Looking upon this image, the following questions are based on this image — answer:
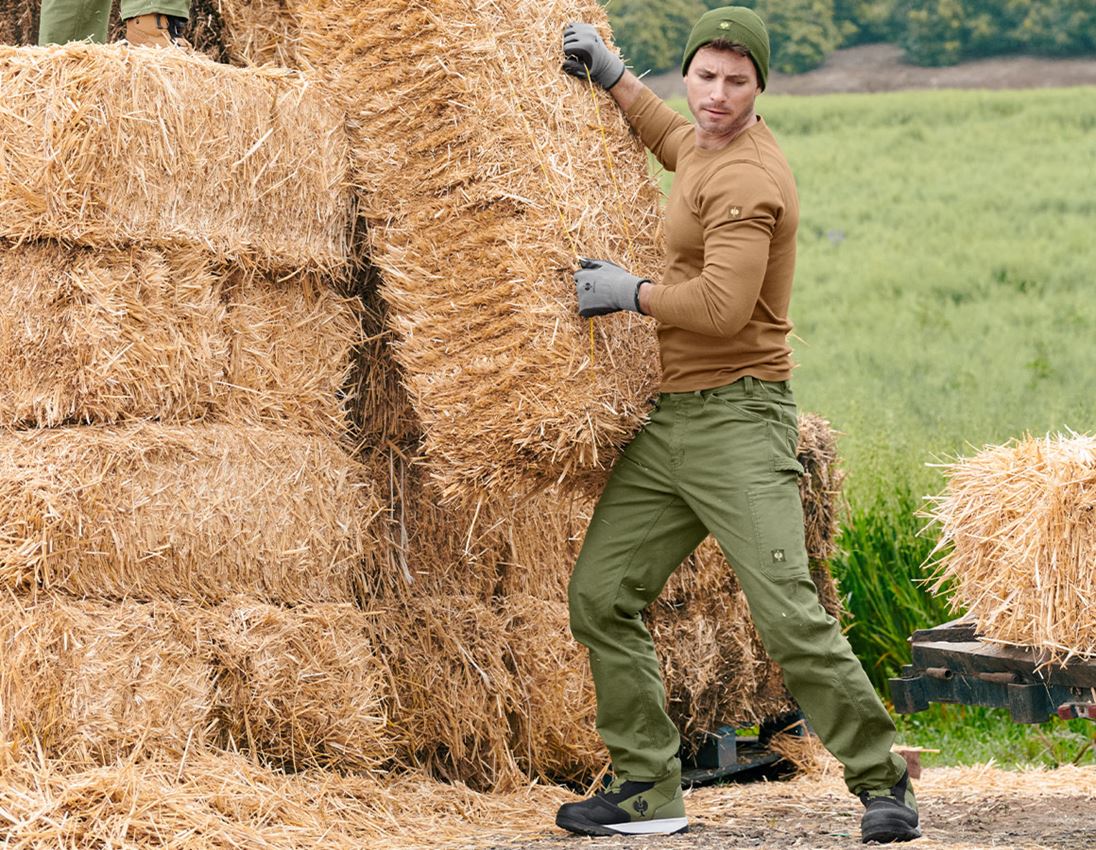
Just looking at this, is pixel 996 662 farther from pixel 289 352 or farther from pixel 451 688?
pixel 289 352

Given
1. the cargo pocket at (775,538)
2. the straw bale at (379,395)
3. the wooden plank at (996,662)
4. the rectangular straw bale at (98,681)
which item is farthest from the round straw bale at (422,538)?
the wooden plank at (996,662)

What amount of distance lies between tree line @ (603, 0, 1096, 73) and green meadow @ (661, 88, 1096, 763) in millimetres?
723

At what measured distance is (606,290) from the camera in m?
4.53

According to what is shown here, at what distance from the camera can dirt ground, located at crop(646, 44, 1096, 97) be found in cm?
2442

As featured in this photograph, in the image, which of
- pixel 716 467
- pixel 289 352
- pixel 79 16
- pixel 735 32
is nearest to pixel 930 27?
pixel 79 16

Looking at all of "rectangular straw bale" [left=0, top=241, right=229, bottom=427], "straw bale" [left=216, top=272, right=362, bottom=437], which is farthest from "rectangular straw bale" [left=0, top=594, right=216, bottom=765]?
"straw bale" [left=216, top=272, right=362, bottom=437]

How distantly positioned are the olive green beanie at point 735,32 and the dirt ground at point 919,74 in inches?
771

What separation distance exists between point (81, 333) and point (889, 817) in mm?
2685

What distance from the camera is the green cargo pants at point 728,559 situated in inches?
178

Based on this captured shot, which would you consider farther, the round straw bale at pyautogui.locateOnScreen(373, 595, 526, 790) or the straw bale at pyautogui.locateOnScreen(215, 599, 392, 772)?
the round straw bale at pyautogui.locateOnScreen(373, 595, 526, 790)

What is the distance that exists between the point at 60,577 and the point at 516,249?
1.60 metres

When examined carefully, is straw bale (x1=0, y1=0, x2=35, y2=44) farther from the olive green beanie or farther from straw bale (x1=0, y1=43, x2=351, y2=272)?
the olive green beanie

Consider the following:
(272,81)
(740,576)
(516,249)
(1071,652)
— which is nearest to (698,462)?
(740,576)

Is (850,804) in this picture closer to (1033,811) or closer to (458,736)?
(1033,811)
